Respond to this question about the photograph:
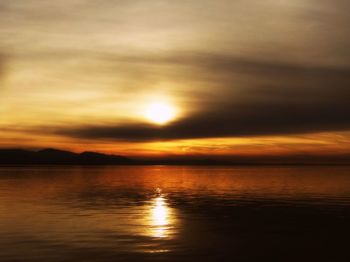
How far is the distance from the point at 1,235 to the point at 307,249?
71.2 feet

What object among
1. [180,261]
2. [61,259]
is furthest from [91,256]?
[180,261]

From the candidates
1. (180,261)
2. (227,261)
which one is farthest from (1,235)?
(227,261)

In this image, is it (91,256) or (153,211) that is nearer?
(91,256)

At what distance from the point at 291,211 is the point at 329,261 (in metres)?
24.3

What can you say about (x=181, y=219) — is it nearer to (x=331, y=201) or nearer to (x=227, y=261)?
(x=227, y=261)

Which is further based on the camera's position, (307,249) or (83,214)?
(83,214)

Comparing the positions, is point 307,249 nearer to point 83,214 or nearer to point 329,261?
point 329,261

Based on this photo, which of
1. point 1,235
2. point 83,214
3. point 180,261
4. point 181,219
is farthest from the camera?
point 83,214

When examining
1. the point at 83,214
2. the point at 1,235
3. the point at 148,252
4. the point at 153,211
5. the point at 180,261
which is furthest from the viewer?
the point at 153,211

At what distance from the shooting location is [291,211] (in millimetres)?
50062

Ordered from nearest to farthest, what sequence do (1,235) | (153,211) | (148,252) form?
(148,252) < (1,235) < (153,211)

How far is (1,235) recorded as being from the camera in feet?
108

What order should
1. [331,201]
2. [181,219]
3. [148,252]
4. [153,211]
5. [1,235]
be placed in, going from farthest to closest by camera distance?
[331,201] < [153,211] < [181,219] < [1,235] < [148,252]

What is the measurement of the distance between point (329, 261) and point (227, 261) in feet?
19.7
